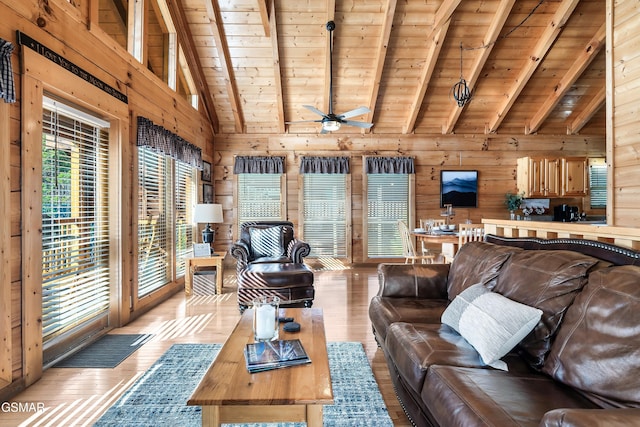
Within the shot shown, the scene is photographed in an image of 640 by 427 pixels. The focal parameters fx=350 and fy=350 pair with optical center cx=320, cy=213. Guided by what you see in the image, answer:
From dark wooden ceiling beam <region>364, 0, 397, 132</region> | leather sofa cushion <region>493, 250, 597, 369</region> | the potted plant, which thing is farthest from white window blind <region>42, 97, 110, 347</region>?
the potted plant

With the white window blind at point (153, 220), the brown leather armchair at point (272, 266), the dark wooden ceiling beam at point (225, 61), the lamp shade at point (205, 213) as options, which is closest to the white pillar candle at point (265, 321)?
the brown leather armchair at point (272, 266)

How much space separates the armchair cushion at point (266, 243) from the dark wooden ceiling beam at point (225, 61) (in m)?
2.59

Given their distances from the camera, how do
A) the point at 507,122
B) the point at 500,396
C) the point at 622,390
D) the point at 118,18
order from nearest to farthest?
1. the point at 622,390
2. the point at 500,396
3. the point at 118,18
4. the point at 507,122

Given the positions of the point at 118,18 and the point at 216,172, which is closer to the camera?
the point at 118,18

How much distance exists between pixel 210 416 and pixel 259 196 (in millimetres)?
5757

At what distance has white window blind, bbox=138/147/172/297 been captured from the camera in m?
4.05

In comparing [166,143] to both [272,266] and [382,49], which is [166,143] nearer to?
[272,266]

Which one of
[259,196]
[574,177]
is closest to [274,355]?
[259,196]

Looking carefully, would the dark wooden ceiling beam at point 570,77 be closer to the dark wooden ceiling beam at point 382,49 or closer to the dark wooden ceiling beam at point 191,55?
the dark wooden ceiling beam at point 382,49

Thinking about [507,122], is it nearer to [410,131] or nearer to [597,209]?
[410,131]

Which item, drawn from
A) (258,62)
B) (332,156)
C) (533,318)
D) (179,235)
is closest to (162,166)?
(179,235)

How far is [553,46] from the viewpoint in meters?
5.36

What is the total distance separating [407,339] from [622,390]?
92cm

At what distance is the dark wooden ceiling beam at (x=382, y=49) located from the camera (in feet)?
15.1
